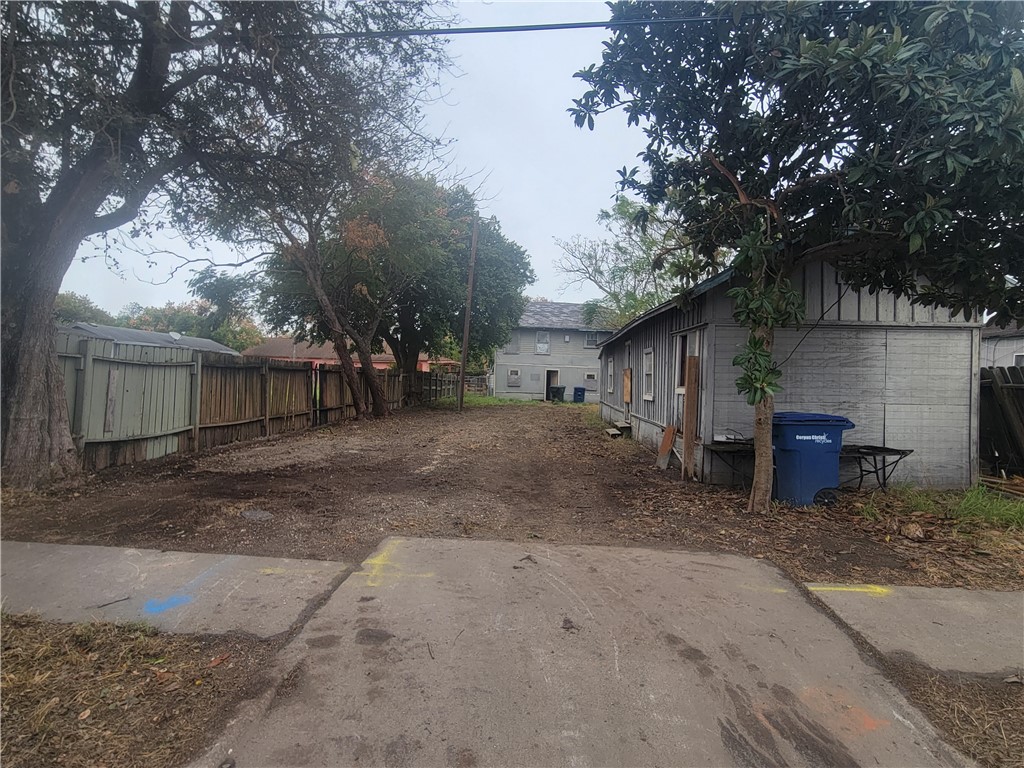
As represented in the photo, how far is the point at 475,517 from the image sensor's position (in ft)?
20.4

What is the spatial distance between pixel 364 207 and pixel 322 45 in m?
7.95

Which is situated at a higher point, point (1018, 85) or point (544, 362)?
point (1018, 85)

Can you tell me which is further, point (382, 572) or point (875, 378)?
point (875, 378)

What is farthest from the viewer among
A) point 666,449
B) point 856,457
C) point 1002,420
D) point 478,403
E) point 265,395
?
point 478,403

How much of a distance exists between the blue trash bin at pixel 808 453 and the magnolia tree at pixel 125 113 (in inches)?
261

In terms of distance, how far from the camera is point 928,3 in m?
5.52

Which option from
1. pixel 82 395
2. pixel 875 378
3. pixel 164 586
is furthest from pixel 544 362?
pixel 164 586

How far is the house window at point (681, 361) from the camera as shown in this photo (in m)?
9.88

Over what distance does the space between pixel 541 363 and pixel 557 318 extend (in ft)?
13.5

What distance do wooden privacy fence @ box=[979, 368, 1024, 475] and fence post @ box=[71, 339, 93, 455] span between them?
13.7m

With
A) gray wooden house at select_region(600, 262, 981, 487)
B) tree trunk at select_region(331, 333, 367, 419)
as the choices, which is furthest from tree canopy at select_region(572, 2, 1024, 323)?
tree trunk at select_region(331, 333, 367, 419)

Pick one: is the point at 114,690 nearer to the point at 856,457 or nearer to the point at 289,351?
the point at 856,457

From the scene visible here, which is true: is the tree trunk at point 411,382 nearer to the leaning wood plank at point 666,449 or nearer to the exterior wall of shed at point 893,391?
the leaning wood plank at point 666,449

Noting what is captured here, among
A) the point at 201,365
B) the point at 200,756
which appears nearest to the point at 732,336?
the point at 200,756
